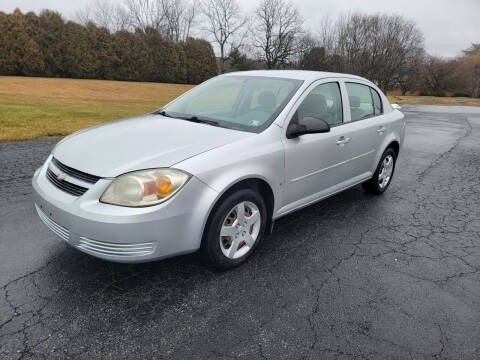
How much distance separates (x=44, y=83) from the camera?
25.1 metres

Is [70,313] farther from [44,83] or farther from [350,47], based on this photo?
[350,47]

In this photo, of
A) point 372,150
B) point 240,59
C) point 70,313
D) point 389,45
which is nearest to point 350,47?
point 389,45

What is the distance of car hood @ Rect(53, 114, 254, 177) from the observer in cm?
261

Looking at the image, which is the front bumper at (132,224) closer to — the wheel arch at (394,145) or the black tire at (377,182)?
the black tire at (377,182)

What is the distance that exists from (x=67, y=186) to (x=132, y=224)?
0.72 metres

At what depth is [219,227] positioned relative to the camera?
2.80 meters

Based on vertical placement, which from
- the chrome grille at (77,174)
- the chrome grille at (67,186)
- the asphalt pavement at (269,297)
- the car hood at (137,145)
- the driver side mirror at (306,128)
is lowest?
the asphalt pavement at (269,297)

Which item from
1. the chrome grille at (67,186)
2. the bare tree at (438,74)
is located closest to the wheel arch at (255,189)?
the chrome grille at (67,186)

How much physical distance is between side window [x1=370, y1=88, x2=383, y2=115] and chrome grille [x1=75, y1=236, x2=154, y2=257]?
12.0ft

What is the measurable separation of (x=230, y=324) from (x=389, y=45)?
54.5 m

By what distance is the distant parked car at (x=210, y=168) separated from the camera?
8.14 ft

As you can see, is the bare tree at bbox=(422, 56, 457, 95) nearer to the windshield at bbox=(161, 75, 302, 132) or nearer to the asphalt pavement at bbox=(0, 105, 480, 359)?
the windshield at bbox=(161, 75, 302, 132)

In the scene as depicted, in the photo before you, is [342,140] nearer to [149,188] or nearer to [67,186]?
[149,188]

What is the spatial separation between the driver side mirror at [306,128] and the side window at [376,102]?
192cm
